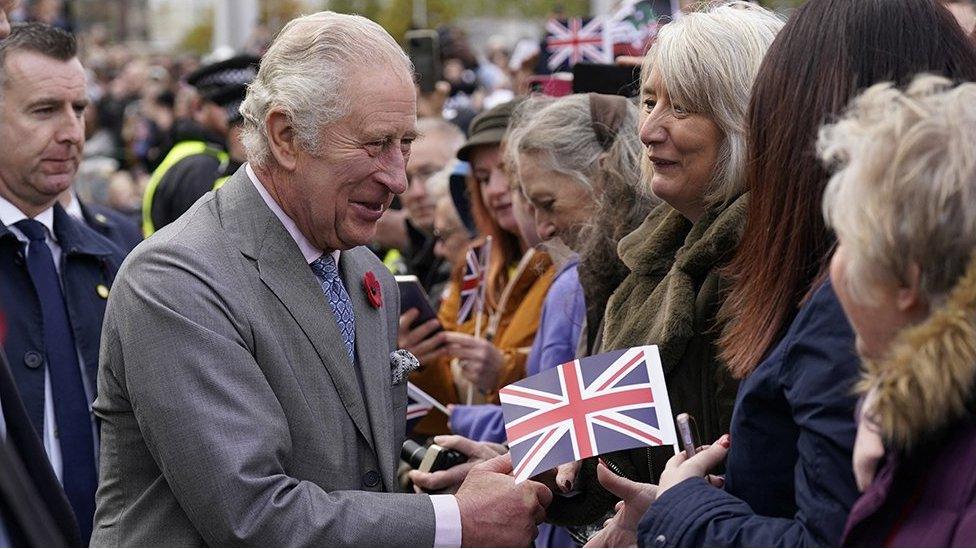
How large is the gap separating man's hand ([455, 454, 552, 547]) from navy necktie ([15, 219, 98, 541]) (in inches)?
63.9

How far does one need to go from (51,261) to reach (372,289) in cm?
156

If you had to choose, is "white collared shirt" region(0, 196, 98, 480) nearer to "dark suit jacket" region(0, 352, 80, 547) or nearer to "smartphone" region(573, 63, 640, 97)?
"dark suit jacket" region(0, 352, 80, 547)

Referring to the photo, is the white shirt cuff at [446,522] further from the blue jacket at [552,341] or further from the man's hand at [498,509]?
the blue jacket at [552,341]

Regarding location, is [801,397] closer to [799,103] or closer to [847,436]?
[847,436]

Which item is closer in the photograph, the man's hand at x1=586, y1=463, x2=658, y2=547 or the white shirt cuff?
the man's hand at x1=586, y1=463, x2=658, y2=547

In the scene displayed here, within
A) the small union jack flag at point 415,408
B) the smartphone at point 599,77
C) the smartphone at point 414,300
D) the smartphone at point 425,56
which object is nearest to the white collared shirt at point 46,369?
the small union jack flag at point 415,408

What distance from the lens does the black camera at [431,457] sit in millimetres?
3717

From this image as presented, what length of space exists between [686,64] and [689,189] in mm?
326

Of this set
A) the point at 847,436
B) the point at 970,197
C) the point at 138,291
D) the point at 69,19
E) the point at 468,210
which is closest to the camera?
the point at 970,197

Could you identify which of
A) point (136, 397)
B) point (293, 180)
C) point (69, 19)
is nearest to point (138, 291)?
point (136, 397)

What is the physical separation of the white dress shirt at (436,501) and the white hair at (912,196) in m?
1.36

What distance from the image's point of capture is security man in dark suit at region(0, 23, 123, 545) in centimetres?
420

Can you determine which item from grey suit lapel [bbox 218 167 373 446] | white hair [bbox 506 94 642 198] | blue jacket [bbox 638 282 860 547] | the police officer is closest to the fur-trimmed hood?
blue jacket [bbox 638 282 860 547]

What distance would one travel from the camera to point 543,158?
14.6 feet
